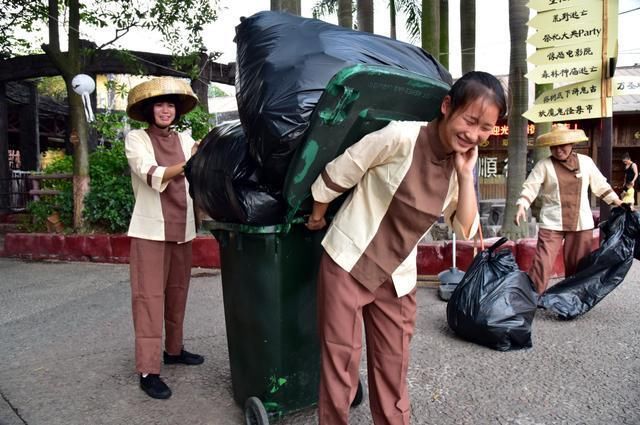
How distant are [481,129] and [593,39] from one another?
359cm

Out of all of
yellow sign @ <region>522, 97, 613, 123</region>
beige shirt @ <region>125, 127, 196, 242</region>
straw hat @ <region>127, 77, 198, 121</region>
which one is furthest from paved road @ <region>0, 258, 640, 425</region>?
yellow sign @ <region>522, 97, 613, 123</region>

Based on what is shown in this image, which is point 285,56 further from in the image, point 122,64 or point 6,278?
point 122,64

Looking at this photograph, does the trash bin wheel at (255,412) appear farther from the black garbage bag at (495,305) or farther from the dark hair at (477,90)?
the black garbage bag at (495,305)

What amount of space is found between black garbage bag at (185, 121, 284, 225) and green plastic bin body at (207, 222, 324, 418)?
60 millimetres

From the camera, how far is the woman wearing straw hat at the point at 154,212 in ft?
8.82

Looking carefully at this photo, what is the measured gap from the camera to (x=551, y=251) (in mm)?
4238

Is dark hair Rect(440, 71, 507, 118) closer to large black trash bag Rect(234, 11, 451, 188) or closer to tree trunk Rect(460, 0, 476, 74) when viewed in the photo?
large black trash bag Rect(234, 11, 451, 188)

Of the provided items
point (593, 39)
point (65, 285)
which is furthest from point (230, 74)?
point (593, 39)

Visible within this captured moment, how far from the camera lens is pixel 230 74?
8383mm

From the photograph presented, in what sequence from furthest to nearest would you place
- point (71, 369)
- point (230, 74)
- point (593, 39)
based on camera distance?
point (230, 74)
point (593, 39)
point (71, 369)

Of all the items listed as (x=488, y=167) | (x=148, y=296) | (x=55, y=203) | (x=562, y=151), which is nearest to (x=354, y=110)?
(x=148, y=296)

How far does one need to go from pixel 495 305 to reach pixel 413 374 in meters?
0.79

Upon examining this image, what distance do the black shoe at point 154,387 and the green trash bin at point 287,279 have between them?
482 millimetres

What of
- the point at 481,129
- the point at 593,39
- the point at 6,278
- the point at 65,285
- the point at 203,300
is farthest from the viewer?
the point at 6,278
